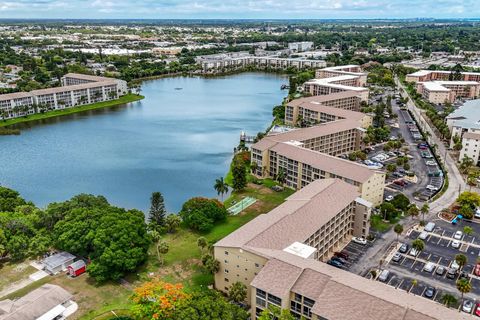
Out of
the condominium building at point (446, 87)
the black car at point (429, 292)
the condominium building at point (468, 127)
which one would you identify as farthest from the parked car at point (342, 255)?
the condominium building at point (446, 87)

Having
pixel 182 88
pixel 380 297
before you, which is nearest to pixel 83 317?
pixel 380 297

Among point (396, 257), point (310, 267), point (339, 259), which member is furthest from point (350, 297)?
point (396, 257)

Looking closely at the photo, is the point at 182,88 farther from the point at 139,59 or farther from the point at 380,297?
the point at 380,297

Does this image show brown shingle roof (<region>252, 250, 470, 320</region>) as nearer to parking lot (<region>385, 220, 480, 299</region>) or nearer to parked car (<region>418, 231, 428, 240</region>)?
parking lot (<region>385, 220, 480, 299</region>)

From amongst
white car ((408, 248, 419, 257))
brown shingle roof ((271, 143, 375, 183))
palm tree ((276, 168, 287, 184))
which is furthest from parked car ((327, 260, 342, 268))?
palm tree ((276, 168, 287, 184))

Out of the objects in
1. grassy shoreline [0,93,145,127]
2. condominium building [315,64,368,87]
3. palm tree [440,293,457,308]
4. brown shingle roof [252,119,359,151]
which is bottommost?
palm tree [440,293,457,308]

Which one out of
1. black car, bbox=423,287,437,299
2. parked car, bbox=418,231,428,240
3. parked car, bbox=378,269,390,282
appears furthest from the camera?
parked car, bbox=418,231,428,240

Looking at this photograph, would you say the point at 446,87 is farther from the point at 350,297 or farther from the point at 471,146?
the point at 350,297
